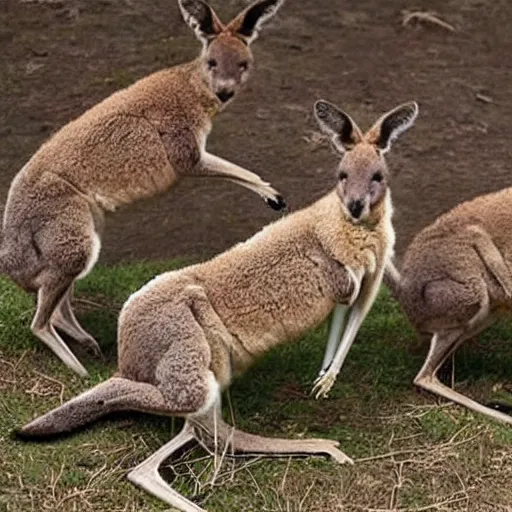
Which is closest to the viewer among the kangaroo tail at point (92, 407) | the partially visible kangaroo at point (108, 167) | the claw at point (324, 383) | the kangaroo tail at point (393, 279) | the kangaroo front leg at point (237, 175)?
the kangaroo tail at point (92, 407)

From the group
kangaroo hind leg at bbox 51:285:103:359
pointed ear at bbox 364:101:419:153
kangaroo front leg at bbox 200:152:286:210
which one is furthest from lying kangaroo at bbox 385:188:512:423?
kangaroo hind leg at bbox 51:285:103:359

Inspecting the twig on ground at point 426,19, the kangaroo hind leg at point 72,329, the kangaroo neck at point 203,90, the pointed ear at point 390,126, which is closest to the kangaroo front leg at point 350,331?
the pointed ear at point 390,126

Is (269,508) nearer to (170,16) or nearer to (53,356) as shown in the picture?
(53,356)

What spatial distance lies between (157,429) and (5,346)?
1.07m

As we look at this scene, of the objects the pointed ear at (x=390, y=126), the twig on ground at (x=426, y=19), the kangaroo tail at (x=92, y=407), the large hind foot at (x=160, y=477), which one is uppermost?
the pointed ear at (x=390, y=126)

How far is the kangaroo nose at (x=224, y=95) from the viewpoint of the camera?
21.9ft

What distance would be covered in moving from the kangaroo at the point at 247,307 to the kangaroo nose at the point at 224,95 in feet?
3.10

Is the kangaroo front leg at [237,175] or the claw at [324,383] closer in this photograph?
the claw at [324,383]

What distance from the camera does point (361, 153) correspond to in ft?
18.9

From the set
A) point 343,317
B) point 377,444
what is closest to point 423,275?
point 343,317

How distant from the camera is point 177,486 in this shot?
5227 millimetres

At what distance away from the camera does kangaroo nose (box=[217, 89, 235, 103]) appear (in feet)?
21.9

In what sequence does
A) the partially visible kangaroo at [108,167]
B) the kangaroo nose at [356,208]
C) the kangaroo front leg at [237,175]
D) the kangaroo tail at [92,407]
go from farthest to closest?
the kangaroo front leg at [237,175], the partially visible kangaroo at [108,167], the kangaroo nose at [356,208], the kangaroo tail at [92,407]

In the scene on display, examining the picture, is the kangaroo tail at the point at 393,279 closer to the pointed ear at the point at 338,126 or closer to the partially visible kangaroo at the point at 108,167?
the pointed ear at the point at 338,126
